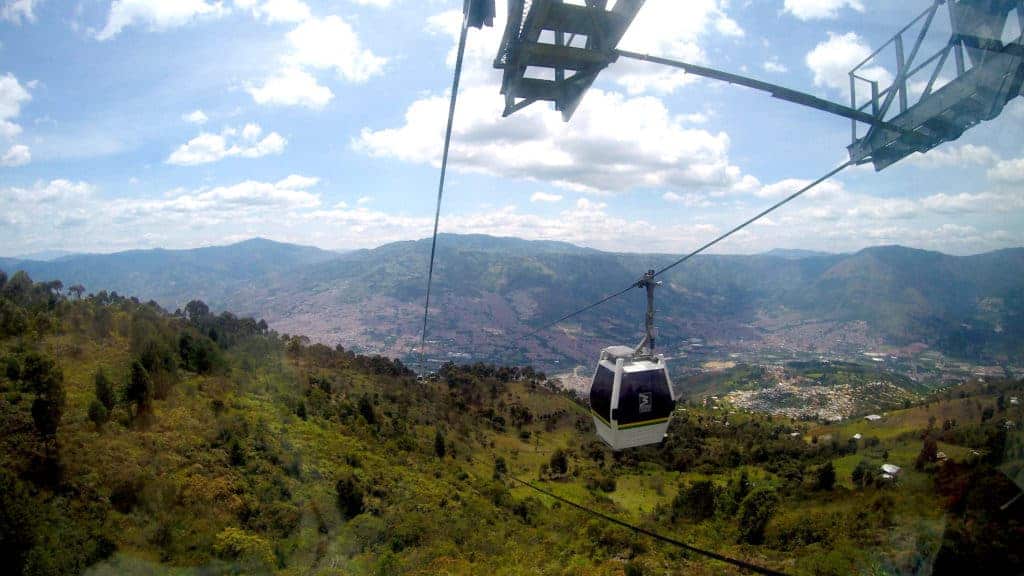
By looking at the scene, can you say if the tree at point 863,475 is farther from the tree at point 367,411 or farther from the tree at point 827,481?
the tree at point 367,411

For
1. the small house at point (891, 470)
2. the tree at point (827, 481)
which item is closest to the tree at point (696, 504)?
the tree at point (827, 481)

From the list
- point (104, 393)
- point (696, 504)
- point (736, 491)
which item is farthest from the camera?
point (736, 491)

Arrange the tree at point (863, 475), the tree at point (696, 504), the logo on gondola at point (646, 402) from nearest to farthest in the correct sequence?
the logo on gondola at point (646, 402)
the tree at point (696, 504)
the tree at point (863, 475)

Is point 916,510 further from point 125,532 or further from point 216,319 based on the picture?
point 216,319

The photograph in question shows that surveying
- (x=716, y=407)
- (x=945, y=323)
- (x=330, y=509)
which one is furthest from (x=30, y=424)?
(x=945, y=323)

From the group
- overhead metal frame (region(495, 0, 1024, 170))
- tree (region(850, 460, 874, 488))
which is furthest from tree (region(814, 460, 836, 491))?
overhead metal frame (region(495, 0, 1024, 170))

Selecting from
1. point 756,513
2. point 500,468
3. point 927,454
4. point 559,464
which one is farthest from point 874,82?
point 927,454

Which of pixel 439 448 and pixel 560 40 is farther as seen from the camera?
pixel 439 448

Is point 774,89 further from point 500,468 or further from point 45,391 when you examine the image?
point 500,468
